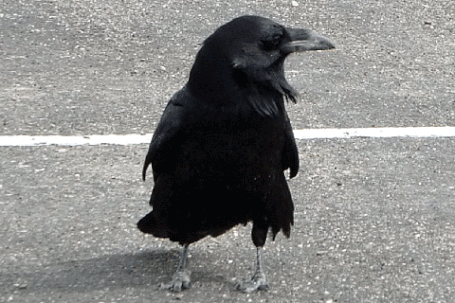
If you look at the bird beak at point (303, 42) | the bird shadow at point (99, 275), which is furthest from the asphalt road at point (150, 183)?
the bird beak at point (303, 42)

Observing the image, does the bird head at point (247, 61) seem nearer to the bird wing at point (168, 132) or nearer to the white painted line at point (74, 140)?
the bird wing at point (168, 132)

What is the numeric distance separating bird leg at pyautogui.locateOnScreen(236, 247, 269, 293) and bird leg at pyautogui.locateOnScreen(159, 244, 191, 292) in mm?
237

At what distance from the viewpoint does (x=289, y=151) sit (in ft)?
14.0

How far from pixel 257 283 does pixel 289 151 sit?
0.62 metres

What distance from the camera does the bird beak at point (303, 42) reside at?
3.93 meters

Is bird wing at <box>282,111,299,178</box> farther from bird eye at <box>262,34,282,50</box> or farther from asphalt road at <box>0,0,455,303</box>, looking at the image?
asphalt road at <box>0,0,455,303</box>

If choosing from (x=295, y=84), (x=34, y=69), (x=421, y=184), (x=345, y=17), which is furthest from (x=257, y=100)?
(x=345, y=17)

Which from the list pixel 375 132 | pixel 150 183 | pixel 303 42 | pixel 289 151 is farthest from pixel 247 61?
pixel 375 132

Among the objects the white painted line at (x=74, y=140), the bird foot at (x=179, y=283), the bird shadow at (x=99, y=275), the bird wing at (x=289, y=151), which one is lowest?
the white painted line at (x=74, y=140)

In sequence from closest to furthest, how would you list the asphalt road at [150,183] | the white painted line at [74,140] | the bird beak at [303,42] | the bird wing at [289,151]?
the bird beak at [303,42], the bird wing at [289,151], the asphalt road at [150,183], the white painted line at [74,140]

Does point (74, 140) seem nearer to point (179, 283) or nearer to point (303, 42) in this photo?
point (179, 283)

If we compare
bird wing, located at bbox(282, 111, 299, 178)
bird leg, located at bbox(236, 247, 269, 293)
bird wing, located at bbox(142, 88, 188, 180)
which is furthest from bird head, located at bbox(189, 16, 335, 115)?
bird leg, located at bbox(236, 247, 269, 293)

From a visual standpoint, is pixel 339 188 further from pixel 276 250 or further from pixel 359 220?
pixel 276 250

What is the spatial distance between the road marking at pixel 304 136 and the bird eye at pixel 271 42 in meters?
2.03
